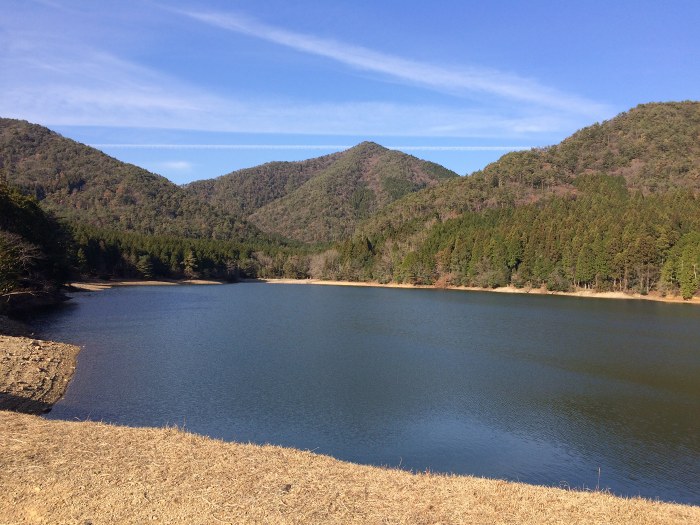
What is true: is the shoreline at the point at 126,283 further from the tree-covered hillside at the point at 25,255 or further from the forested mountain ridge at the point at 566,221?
the forested mountain ridge at the point at 566,221

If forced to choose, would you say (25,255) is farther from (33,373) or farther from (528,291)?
(528,291)

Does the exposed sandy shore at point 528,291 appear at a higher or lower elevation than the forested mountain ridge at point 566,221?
lower

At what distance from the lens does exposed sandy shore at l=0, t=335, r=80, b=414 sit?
20.8m

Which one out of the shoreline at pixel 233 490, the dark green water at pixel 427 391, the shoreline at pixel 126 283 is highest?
the shoreline at pixel 233 490

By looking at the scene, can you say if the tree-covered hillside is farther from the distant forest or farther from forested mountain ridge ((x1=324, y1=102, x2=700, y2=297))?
forested mountain ridge ((x1=324, y1=102, x2=700, y2=297))

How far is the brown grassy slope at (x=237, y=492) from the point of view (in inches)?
374

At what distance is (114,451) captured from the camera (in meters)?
12.6

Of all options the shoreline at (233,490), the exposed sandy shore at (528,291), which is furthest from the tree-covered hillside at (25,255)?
the exposed sandy shore at (528,291)

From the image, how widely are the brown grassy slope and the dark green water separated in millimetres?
4875

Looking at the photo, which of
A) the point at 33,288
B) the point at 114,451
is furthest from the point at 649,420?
the point at 33,288

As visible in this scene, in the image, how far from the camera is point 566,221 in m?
112

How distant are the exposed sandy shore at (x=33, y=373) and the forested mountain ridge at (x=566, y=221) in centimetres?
8516

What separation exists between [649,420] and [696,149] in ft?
542

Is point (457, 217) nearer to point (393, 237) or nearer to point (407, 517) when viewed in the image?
point (393, 237)
